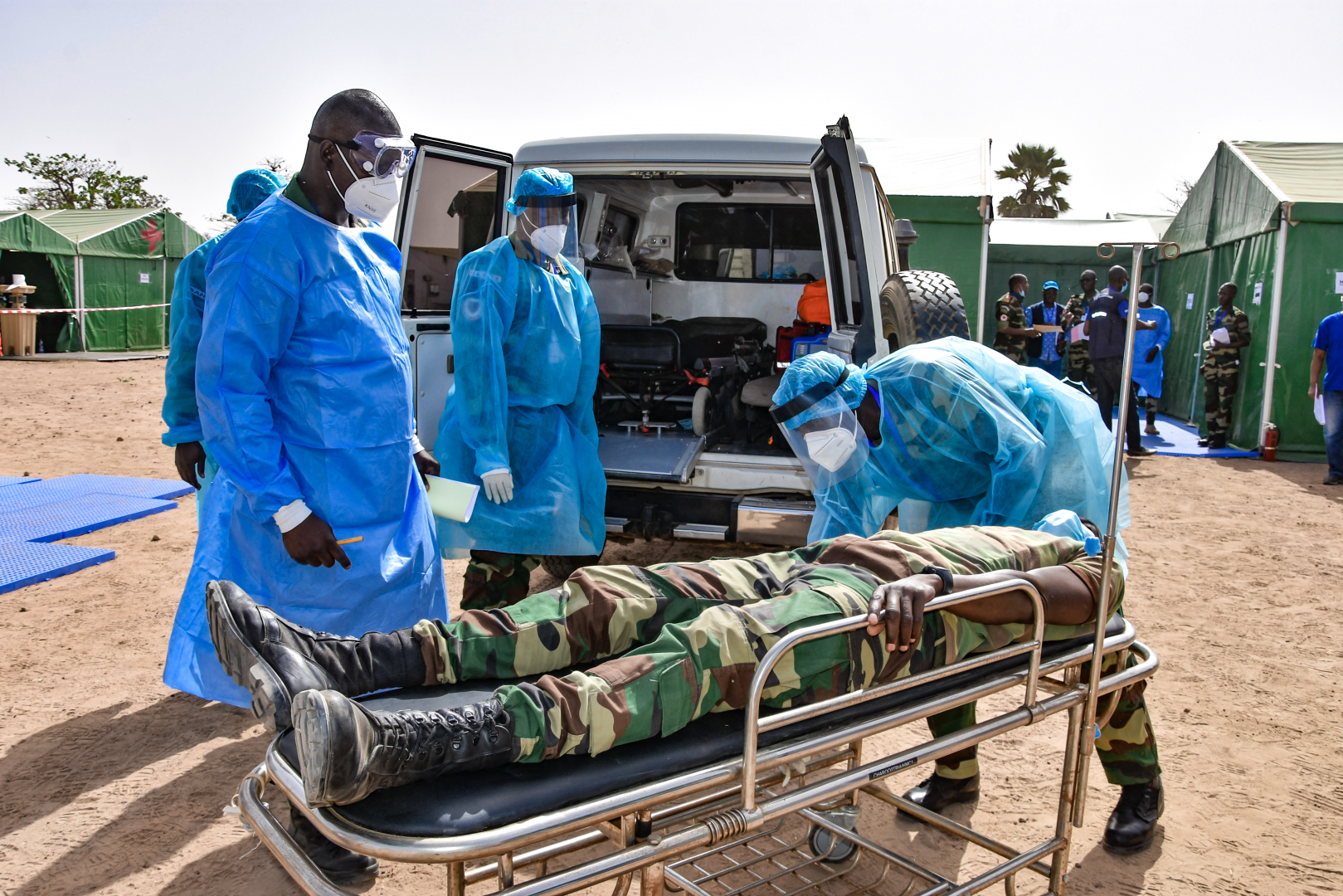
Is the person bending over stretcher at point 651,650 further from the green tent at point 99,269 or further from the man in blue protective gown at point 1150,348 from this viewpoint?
the green tent at point 99,269

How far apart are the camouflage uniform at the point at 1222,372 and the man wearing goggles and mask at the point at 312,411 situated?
1008 centimetres

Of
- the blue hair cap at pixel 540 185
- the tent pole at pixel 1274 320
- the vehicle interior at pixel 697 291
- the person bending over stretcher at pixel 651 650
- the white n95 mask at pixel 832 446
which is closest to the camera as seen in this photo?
the person bending over stretcher at pixel 651 650

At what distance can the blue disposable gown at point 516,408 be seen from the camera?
344 centimetres

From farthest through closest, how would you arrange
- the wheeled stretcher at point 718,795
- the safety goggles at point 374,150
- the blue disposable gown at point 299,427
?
1. the safety goggles at point 374,150
2. the blue disposable gown at point 299,427
3. the wheeled stretcher at point 718,795

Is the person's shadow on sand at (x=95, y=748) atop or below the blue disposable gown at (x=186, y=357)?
below

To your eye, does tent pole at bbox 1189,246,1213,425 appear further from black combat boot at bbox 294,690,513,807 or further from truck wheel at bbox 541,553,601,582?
black combat boot at bbox 294,690,513,807

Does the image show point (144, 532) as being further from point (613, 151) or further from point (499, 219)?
point (613, 151)

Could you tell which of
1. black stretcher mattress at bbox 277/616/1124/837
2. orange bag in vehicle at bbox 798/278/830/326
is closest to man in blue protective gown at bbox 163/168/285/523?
black stretcher mattress at bbox 277/616/1124/837

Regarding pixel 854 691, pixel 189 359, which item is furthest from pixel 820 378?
pixel 189 359

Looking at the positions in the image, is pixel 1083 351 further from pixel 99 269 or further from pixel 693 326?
pixel 99 269

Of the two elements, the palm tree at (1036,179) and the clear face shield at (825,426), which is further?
the palm tree at (1036,179)

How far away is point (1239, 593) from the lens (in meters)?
5.29

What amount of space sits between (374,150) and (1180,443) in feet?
35.1

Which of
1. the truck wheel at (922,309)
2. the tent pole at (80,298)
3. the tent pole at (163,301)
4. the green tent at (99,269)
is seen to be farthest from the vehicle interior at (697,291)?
the tent pole at (163,301)
